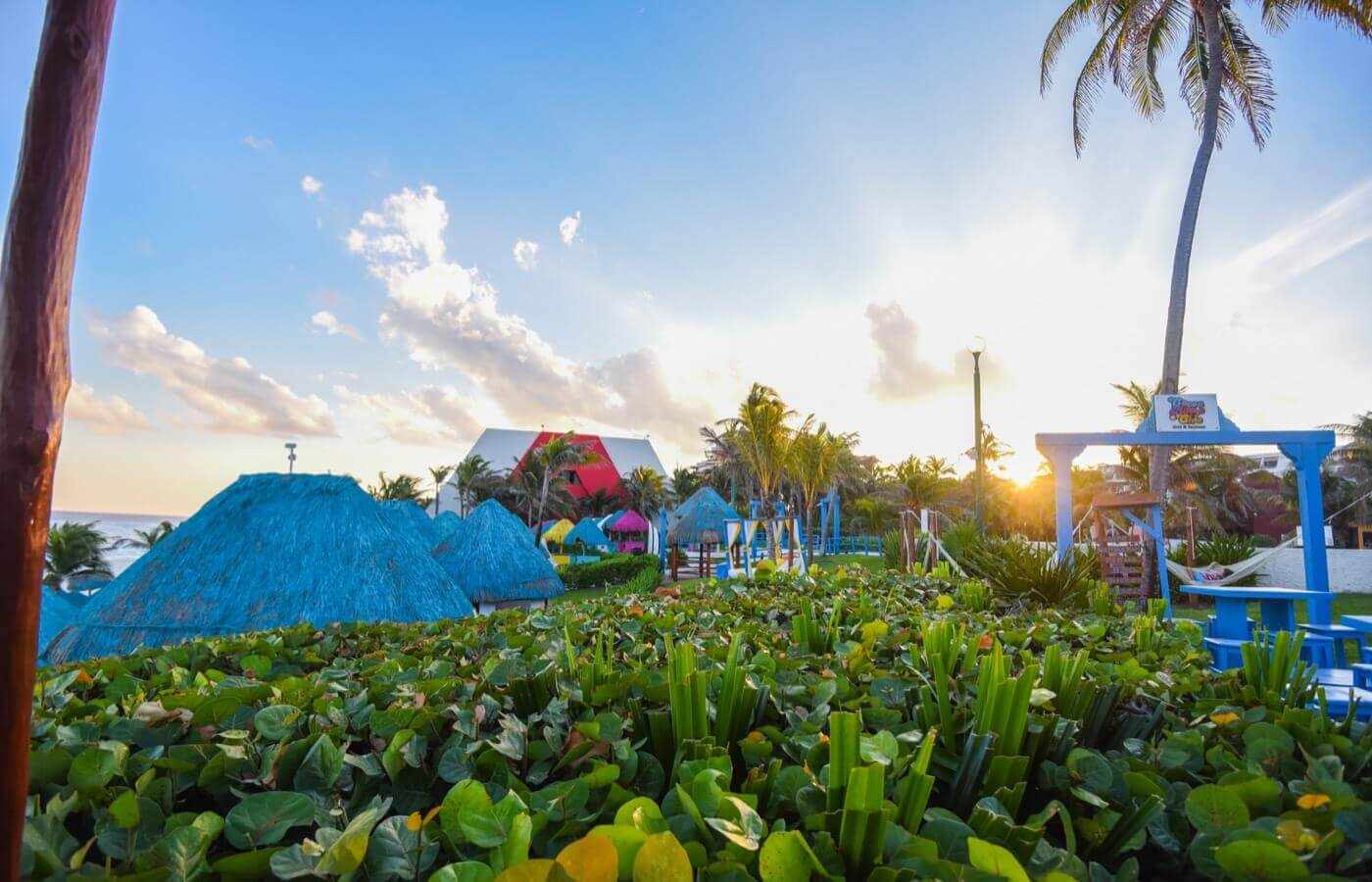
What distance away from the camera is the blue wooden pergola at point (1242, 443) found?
27.4 ft

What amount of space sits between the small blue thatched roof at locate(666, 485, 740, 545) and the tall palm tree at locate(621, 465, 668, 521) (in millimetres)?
17342

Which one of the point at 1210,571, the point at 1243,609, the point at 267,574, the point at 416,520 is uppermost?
the point at 416,520

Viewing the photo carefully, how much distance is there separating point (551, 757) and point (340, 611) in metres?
11.5

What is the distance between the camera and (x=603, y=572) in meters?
27.1

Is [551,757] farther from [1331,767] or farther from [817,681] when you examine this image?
[1331,767]

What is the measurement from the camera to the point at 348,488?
12.8m

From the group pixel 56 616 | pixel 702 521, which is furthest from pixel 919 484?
pixel 56 616

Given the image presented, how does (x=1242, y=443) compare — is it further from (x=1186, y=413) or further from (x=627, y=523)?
(x=627, y=523)

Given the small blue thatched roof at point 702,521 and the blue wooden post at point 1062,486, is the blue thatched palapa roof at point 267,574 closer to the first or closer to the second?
the blue wooden post at point 1062,486

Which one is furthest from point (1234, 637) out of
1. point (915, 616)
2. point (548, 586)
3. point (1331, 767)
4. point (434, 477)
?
point (434, 477)

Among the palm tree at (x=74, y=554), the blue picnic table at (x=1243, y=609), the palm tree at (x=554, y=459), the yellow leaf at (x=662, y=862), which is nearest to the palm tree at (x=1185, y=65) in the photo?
the blue picnic table at (x=1243, y=609)

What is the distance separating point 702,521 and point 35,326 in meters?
29.2

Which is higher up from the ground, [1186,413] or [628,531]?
[1186,413]

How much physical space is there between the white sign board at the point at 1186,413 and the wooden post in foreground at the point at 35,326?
1050cm
